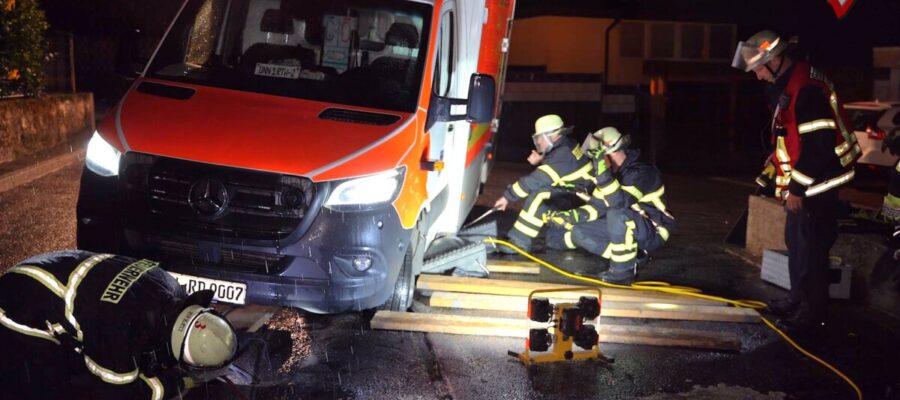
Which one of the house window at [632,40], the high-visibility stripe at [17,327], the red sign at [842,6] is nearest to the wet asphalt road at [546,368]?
the high-visibility stripe at [17,327]

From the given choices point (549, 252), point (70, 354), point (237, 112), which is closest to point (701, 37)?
point (549, 252)

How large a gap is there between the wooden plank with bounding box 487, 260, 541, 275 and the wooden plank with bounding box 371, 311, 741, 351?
1.76m

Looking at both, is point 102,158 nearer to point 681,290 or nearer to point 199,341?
point 199,341

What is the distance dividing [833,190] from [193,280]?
431cm

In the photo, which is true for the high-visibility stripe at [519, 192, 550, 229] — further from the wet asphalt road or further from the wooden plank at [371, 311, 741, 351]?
the wooden plank at [371, 311, 741, 351]

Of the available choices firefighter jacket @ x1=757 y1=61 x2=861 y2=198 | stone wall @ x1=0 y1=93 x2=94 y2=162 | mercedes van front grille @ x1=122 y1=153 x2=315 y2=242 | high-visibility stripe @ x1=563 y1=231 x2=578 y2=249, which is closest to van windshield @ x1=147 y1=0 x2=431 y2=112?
mercedes van front grille @ x1=122 y1=153 x2=315 y2=242

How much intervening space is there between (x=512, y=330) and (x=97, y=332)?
9.79 ft

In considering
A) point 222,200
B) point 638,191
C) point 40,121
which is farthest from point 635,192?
point 40,121

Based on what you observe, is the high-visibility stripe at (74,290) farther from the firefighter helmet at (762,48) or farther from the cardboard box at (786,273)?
the cardboard box at (786,273)

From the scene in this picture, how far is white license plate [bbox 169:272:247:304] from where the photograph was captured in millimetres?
5234

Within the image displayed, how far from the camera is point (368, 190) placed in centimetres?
535

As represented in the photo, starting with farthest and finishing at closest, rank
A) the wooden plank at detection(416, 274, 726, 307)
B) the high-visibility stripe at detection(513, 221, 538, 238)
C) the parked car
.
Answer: the parked car
the high-visibility stripe at detection(513, 221, 538, 238)
the wooden plank at detection(416, 274, 726, 307)

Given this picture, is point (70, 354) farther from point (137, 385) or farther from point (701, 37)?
point (701, 37)

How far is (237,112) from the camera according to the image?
18.2 feet
